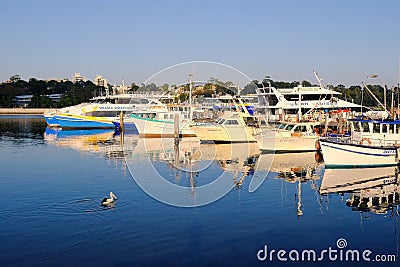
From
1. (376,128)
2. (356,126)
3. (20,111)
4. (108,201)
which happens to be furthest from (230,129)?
(20,111)

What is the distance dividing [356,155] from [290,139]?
896cm

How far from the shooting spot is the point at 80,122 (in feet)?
221

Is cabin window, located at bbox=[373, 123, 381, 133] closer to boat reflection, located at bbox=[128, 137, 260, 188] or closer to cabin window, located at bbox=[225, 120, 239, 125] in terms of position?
boat reflection, located at bbox=[128, 137, 260, 188]

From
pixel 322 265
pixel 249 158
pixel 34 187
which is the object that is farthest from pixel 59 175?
pixel 322 265

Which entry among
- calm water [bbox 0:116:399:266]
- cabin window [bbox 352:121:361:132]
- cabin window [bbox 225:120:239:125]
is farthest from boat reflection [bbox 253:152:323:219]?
cabin window [bbox 225:120:239:125]

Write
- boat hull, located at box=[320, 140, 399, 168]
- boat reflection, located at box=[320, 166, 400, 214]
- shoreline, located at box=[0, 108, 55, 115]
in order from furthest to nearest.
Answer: shoreline, located at box=[0, 108, 55, 115] → boat hull, located at box=[320, 140, 399, 168] → boat reflection, located at box=[320, 166, 400, 214]

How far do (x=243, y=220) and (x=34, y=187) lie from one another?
1031 cm

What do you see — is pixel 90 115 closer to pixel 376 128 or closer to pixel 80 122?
pixel 80 122

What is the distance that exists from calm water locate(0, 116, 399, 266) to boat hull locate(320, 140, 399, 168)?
83cm

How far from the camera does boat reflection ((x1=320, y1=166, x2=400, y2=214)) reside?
1806 cm

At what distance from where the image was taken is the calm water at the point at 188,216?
1242cm

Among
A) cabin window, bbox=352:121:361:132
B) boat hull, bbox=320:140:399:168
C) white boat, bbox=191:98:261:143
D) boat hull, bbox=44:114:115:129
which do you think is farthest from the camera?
boat hull, bbox=44:114:115:129

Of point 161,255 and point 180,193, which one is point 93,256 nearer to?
point 161,255

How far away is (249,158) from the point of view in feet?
104
